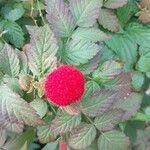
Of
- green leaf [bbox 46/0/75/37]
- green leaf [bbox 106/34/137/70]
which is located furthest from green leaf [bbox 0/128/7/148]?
green leaf [bbox 106/34/137/70]

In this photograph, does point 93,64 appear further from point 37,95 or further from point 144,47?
point 144,47

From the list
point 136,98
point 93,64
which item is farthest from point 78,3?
point 136,98

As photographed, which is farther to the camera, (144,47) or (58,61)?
(144,47)

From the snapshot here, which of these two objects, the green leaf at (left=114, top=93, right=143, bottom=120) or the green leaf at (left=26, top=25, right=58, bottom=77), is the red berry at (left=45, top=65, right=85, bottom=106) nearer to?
the green leaf at (left=26, top=25, right=58, bottom=77)

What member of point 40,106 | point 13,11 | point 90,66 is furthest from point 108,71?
point 13,11

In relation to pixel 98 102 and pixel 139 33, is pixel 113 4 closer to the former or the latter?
pixel 139 33

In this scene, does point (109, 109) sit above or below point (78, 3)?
below

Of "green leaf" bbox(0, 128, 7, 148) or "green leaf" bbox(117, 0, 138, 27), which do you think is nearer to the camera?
"green leaf" bbox(0, 128, 7, 148)
